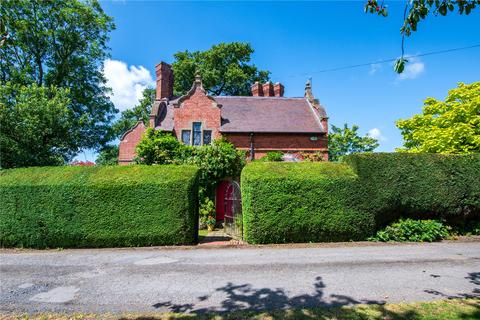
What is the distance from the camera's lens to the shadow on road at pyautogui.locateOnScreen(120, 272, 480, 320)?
4.28 meters

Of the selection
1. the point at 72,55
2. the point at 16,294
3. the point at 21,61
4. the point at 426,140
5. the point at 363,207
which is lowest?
the point at 16,294

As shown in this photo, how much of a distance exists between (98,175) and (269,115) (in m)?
15.3

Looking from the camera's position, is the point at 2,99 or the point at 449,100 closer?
the point at 2,99

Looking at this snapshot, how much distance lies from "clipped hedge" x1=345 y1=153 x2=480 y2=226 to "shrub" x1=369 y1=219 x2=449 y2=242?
38cm

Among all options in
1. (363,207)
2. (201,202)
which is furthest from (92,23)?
(363,207)

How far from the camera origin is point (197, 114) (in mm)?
21047

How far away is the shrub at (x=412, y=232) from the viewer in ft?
34.5

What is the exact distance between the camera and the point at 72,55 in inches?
998

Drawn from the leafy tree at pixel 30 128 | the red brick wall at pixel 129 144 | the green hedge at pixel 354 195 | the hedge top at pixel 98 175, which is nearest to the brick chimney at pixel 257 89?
the red brick wall at pixel 129 144

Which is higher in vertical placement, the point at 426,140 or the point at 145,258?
the point at 426,140

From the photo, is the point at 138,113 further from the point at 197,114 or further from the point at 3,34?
the point at 3,34

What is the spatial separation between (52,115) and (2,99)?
4037 mm

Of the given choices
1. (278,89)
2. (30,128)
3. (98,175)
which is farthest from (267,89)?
(98,175)

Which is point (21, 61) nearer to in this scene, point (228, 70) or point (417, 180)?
point (228, 70)
